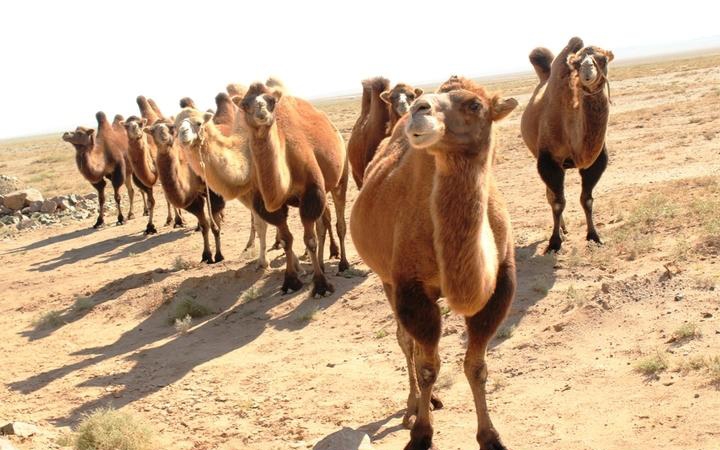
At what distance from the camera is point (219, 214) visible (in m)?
13.6

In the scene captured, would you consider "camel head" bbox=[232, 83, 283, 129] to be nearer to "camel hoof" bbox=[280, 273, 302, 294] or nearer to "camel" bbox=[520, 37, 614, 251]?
"camel hoof" bbox=[280, 273, 302, 294]

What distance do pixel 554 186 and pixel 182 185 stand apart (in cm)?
624

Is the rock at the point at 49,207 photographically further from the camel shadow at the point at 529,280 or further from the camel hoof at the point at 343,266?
the camel shadow at the point at 529,280

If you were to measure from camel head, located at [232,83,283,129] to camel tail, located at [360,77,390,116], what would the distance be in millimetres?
2272

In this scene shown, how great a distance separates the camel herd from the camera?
4.42 meters

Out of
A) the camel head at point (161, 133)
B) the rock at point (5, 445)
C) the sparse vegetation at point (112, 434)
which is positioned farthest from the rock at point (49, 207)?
the rock at point (5, 445)

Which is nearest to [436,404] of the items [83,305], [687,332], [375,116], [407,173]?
[407,173]

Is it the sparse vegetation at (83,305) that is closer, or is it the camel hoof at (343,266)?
the camel hoof at (343,266)

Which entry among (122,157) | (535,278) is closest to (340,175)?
(535,278)

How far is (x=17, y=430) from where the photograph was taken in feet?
21.2

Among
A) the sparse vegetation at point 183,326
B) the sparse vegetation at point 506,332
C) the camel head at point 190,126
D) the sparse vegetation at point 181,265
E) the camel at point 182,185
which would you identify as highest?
the camel head at point 190,126

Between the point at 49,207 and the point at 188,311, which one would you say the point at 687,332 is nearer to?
the point at 188,311

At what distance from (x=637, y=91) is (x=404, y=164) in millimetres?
33858

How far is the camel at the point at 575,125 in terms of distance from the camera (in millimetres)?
9367
